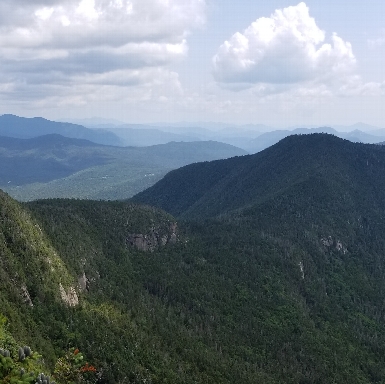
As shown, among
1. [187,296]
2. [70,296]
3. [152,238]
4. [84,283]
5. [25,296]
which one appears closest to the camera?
[25,296]

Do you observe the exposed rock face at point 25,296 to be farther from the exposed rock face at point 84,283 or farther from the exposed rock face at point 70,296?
the exposed rock face at point 84,283

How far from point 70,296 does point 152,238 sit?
63.2 metres

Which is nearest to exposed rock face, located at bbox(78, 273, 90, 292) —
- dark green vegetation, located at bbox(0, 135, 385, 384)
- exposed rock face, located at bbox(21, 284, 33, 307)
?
dark green vegetation, located at bbox(0, 135, 385, 384)

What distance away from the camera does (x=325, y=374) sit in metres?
119

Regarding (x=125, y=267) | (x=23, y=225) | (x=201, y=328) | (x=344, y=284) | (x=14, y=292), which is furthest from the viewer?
(x=344, y=284)

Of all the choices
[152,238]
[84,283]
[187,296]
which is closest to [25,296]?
[84,283]

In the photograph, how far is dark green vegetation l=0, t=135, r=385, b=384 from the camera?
8575cm

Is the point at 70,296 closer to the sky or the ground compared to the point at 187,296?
closer to the sky

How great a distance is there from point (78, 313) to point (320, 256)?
125m

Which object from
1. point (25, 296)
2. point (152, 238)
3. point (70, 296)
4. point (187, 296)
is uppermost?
point (25, 296)

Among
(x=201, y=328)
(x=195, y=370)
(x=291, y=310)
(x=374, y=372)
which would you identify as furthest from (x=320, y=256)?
(x=195, y=370)

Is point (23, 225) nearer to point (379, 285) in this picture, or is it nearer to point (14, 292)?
point (14, 292)

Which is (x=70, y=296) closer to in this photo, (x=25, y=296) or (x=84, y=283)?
(x=84, y=283)

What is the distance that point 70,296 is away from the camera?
9700cm
